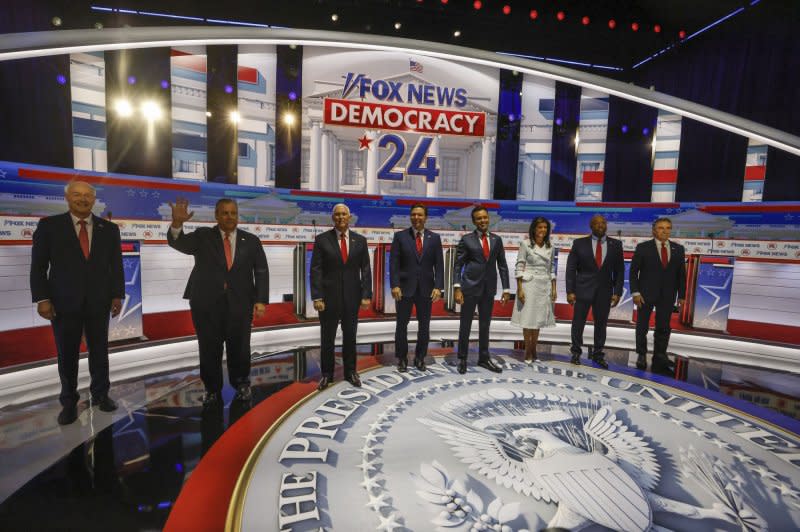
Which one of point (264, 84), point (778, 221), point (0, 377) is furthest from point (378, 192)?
point (778, 221)

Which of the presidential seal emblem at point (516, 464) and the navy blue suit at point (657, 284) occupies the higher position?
the navy blue suit at point (657, 284)

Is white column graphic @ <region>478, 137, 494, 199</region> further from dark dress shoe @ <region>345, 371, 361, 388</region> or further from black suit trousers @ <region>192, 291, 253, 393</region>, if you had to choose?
black suit trousers @ <region>192, 291, 253, 393</region>

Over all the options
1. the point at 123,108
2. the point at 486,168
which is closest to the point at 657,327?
the point at 486,168

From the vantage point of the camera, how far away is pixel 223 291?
Answer: 2990mm

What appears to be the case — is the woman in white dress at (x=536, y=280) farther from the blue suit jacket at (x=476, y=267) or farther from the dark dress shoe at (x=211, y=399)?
the dark dress shoe at (x=211, y=399)

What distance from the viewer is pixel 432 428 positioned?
8.75 feet

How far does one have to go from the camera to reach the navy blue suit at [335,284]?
3240 mm

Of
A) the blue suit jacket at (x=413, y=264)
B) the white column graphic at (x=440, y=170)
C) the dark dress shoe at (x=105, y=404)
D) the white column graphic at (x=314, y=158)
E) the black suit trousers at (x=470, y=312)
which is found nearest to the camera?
the dark dress shoe at (x=105, y=404)

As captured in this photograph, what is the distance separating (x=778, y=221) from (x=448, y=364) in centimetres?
485

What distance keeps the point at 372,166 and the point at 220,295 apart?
3501mm

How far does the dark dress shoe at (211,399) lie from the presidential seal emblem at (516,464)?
719 millimetres

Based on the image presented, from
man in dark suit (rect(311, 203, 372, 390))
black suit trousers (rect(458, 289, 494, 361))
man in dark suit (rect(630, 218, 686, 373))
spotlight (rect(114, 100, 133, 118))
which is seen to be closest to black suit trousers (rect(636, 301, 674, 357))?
man in dark suit (rect(630, 218, 686, 373))

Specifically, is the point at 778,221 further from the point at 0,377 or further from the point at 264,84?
the point at 0,377

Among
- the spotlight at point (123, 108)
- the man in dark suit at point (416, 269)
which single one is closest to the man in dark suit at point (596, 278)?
the man in dark suit at point (416, 269)
